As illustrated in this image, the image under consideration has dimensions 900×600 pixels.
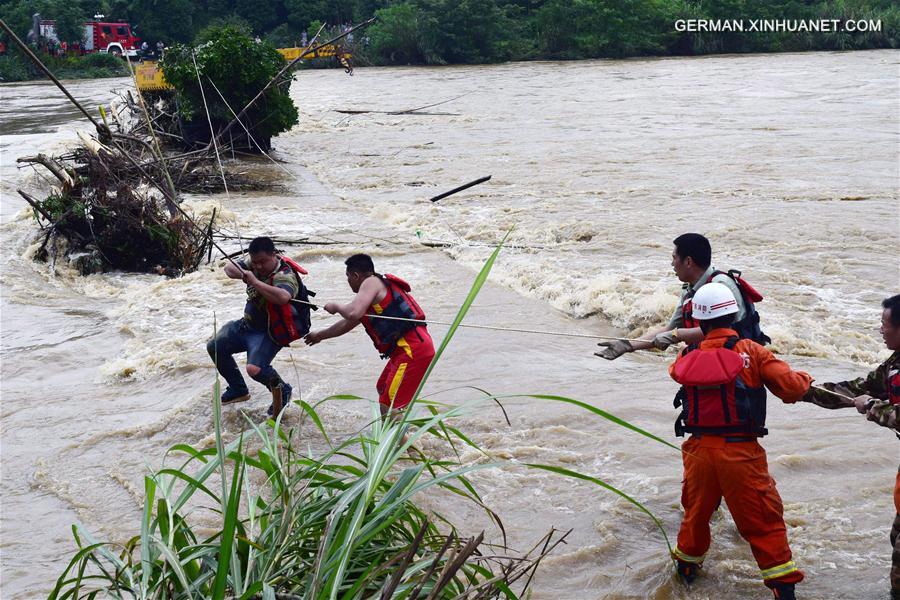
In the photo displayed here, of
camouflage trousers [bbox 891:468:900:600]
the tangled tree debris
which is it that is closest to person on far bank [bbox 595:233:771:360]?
camouflage trousers [bbox 891:468:900:600]

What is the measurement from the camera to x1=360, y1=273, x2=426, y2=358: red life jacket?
5.41 metres

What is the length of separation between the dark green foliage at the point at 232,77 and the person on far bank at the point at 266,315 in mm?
14151

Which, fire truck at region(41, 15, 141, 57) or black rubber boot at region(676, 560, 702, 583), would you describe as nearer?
black rubber boot at region(676, 560, 702, 583)

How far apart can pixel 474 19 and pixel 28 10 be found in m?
23.2

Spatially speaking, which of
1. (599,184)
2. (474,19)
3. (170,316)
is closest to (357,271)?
(170,316)

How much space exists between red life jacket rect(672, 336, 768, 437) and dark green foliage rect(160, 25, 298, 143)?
1702cm

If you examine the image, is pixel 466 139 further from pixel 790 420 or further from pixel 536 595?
Answer: pixel 536 595

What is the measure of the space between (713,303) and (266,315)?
3.35 m

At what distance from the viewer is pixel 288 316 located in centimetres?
598

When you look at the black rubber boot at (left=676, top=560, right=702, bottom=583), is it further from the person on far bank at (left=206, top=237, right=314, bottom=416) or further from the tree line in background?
the tree line in background

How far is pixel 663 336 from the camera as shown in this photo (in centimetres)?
424

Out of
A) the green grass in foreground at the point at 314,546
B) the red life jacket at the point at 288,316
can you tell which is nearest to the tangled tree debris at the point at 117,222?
the red life jacket at the point at 288,316

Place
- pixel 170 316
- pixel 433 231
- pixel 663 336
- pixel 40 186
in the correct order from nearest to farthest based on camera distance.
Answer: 1. pixel 663 336
2. pixel 170 316
3. pixel 433 231
4. pixel 40 186

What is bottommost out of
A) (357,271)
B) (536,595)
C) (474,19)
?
(536,595)
